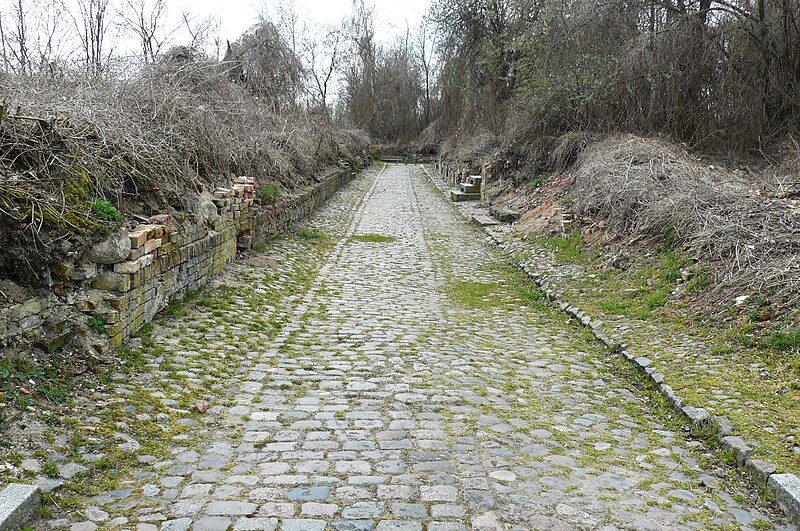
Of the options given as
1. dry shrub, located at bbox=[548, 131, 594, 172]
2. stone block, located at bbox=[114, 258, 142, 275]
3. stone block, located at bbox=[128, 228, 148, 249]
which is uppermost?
dry shrub, located at bbox=[548, 131, 594, 172]

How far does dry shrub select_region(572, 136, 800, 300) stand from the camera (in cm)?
723

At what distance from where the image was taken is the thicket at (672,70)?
1423cm

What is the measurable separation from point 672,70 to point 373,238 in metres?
7.57

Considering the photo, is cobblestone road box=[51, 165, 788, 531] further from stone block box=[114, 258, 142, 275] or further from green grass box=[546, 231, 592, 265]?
green grass box=[546, 231, 592, 265]

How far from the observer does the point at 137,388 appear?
17.3 ft

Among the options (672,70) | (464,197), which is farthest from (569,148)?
(464,197)

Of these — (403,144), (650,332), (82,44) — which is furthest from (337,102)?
(650,332)

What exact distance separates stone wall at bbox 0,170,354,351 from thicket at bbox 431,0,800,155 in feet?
32.2

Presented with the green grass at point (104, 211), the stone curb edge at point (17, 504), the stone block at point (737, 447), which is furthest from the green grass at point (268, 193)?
the stone block at point (737, 447)

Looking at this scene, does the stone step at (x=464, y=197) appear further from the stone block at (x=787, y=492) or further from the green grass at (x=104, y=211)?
the stone block at (x=787, y=492)

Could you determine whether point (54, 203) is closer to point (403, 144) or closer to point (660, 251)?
point (660, 251)

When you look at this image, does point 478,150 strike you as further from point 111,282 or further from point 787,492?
point 787,492

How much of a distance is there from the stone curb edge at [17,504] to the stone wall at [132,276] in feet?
5.06

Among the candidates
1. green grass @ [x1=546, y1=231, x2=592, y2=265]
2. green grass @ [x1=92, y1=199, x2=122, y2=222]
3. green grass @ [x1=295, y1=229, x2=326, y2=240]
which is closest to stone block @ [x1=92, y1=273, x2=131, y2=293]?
green grass @ [x1=92, y1=199, x2=122, y2=222]
